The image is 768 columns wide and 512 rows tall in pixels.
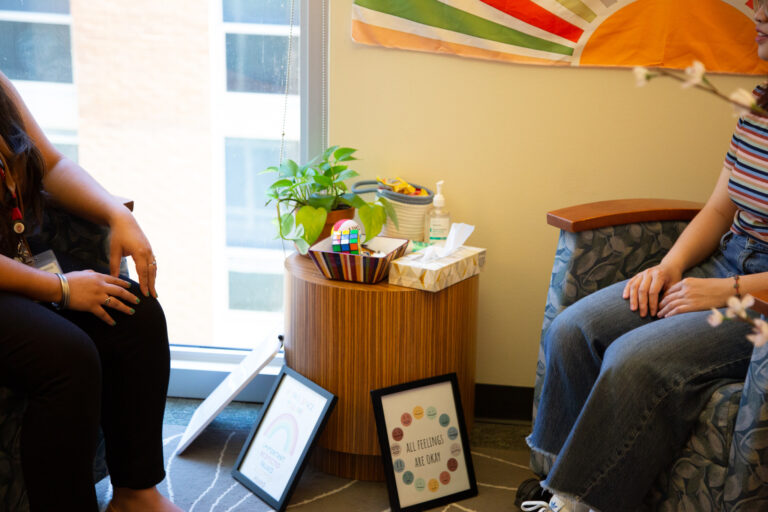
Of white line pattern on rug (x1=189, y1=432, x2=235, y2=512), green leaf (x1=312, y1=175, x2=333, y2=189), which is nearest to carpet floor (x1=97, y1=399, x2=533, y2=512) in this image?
white line pattern on rug (x1=189, y1=432, x2=235, y2=512)

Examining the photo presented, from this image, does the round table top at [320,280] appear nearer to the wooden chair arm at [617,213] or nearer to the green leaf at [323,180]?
the green leaf at [323,180]

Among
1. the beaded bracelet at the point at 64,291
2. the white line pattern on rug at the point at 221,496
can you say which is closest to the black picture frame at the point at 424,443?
the white line pattern on rug at the point at 221,496

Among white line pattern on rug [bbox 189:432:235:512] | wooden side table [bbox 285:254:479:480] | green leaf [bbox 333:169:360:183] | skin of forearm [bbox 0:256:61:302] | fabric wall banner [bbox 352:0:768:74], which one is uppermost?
fabric wall banner [bbox 352:0:768:74]

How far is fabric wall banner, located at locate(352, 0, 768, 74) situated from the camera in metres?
1.85

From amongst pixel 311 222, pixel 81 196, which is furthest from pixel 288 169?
pixel 81 196

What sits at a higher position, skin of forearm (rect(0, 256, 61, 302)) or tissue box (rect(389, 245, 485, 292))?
skin of forearm (rect(0, 256, 61, 302))

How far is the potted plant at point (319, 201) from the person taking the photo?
176cm

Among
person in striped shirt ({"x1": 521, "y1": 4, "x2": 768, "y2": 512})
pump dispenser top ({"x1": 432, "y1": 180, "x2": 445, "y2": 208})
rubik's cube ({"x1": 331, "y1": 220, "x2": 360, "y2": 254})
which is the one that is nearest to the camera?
person in striped shirt ({"x1": 521, "y1": 4, "x2": 768, "y2": 512})

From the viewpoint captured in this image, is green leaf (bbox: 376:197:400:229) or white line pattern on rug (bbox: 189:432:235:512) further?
green leaf (bbox: 376:197:400:229)

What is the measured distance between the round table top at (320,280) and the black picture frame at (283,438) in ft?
0.83

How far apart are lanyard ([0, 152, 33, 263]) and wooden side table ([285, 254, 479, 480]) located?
597 mm

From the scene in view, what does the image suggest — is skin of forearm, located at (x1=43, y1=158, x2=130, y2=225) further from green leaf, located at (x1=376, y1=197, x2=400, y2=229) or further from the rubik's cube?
green leaf, located at (x1=376, y1=197, x2=400, y2=229)

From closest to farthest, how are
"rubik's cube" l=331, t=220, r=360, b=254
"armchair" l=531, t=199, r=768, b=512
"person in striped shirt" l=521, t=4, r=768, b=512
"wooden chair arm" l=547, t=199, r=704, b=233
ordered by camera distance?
"armchair" l=531, t=199, r=768, b=512 → "person in striped shirt" l=521, t=4, r=768, b=512 → "wooden chair arm" l=547, t=199, r=704, b=233 → "rubik's cube" l=331, t=220, r=360, b=254

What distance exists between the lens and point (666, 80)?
1.89m
